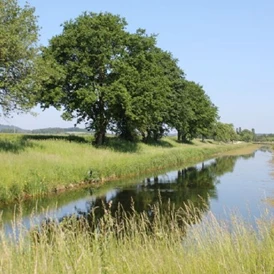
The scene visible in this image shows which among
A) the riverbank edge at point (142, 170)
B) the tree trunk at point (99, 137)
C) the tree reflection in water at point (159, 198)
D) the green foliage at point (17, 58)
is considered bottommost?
the tree reflection in water at point (159, 198)

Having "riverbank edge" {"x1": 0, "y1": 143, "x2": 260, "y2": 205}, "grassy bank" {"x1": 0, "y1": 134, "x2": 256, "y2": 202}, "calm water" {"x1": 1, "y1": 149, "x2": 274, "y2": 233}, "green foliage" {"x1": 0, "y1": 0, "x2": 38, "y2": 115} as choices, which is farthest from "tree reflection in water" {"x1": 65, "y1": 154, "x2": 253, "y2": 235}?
"green foliage" {"x1": 0, "y1": 0, "x2": 38, "y2": 115}

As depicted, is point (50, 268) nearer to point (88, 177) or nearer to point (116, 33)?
point (88, 177)

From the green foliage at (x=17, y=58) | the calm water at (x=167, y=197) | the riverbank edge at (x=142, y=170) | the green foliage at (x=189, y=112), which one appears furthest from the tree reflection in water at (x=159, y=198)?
the green foliage at (x=189, y=112)

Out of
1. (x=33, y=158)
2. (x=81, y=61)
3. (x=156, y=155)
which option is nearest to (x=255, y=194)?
(x=33, y=158)

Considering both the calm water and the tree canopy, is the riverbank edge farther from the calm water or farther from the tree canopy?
the tree canopy

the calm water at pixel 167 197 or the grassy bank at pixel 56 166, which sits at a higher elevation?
the grassy bank at pixel 56 166

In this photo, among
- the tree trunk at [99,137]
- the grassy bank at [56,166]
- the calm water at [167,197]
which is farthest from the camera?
the tree trunk at [99,137]

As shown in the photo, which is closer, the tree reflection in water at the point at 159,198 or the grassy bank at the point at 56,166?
the tree reflection in water at the point at 159,198

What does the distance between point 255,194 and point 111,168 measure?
1210 centimetres

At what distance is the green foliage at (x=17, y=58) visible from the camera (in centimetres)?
2556

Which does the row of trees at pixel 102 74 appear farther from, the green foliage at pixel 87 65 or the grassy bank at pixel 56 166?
the grassy bank at pixel 56 166

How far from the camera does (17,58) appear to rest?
26156 millimetres

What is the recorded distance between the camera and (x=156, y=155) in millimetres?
43219

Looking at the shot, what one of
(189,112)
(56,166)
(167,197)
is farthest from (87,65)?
(189,112)
